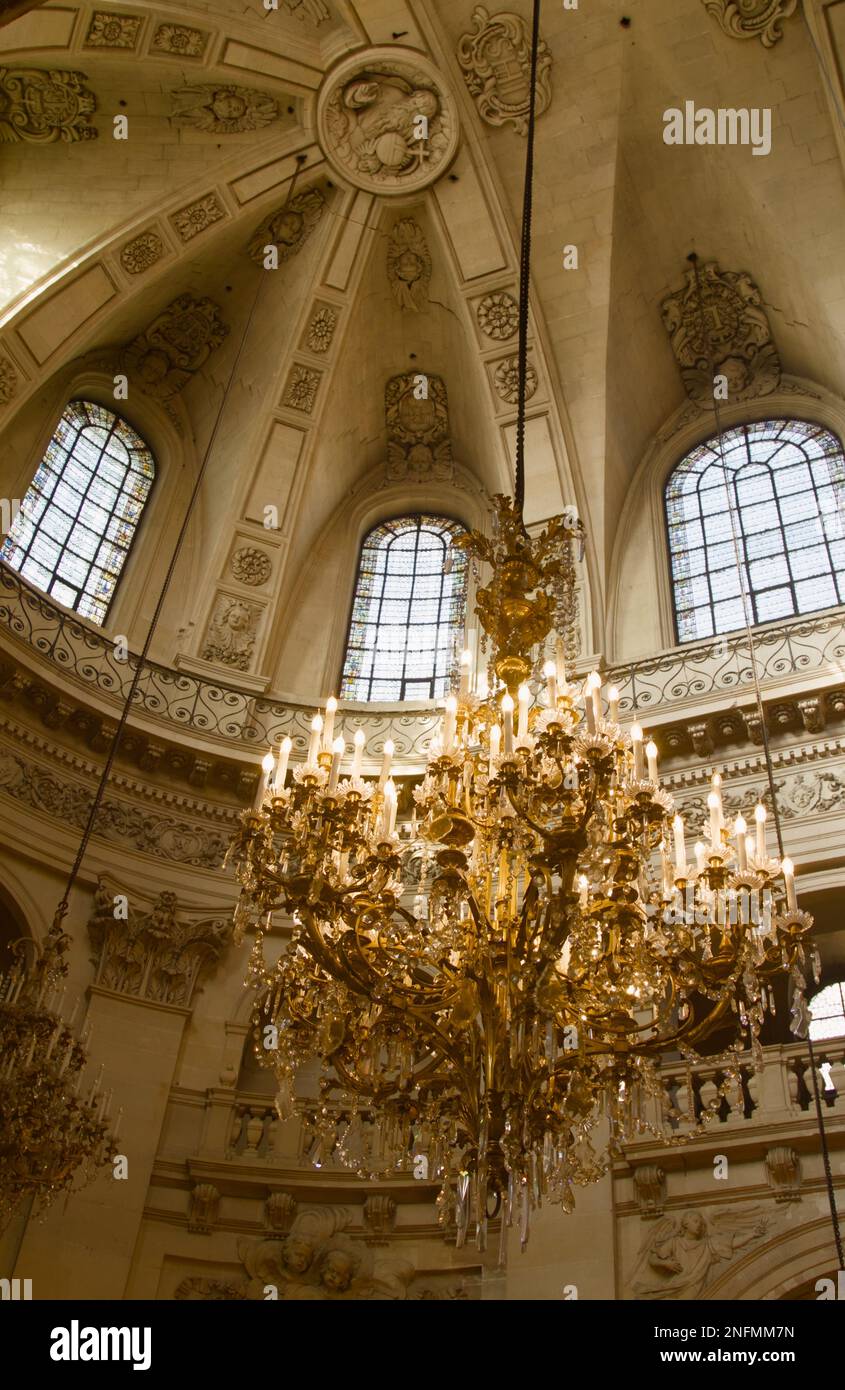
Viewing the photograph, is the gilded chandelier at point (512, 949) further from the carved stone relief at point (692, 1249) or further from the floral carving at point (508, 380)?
the floral carving at point (508, 380)

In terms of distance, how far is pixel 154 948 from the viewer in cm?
1062

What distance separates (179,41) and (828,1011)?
35.7 ft

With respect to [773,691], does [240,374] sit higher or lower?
higher

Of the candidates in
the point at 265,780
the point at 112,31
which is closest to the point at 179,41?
the point at 112,31

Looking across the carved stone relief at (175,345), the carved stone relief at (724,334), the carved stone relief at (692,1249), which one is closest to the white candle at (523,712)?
the carved stone relief at (692,1249)

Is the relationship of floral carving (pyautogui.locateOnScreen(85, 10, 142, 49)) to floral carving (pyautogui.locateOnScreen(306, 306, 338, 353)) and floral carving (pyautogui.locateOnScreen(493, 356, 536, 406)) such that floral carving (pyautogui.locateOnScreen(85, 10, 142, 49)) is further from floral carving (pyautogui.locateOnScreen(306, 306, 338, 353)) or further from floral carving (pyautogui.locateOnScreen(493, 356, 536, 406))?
floral carving (pyautogui.locateOnScreen(493, 356, 536, 406))

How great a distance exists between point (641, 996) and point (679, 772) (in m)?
4.94

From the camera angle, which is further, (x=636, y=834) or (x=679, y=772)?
(x=679, y=772)

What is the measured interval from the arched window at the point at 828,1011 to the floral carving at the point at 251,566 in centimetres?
685

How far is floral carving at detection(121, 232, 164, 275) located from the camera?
1291 centimetres

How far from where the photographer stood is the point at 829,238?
12.7 m

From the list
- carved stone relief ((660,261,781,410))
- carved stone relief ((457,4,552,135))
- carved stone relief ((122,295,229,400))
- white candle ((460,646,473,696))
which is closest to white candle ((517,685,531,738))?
white candle ((460,646,473,696))
